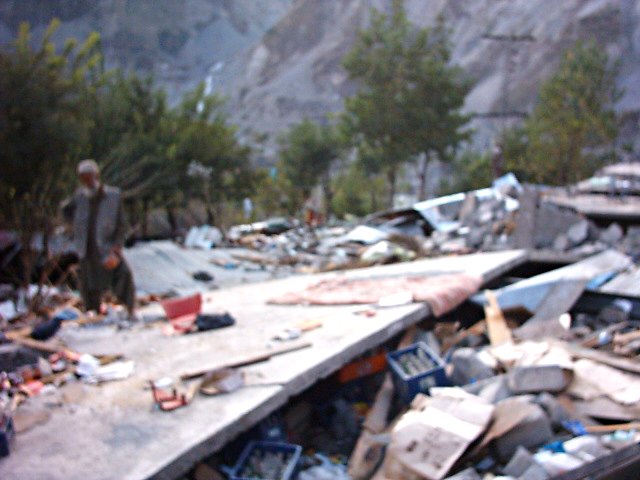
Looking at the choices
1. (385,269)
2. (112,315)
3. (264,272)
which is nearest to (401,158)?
(264,272)

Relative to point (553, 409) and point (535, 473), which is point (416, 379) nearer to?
point (553, 409)

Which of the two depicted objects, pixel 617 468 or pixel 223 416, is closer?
pixel 617 468

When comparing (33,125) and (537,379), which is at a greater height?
(33,125)

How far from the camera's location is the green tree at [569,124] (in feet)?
65.1

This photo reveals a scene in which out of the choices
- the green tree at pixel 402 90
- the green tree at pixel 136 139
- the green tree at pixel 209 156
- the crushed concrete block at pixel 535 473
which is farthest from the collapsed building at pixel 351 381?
the green tree at pixel 402 90

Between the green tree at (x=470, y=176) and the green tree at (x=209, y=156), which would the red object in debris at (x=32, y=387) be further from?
the green tree at (x=470, y=176)

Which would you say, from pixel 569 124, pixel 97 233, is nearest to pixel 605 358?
pixel 97 233

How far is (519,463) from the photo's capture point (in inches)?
114

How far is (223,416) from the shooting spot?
3.29 metres

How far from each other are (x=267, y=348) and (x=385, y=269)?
367 centimetres

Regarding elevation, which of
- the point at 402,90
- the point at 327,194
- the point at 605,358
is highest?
the point at 402,90

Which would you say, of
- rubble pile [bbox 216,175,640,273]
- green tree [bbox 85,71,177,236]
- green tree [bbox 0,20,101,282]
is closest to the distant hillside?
green tree [bbox 85,71,177,236]

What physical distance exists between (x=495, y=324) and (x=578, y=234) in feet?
12.7

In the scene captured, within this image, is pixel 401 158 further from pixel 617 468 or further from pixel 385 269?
pixel 617 468
